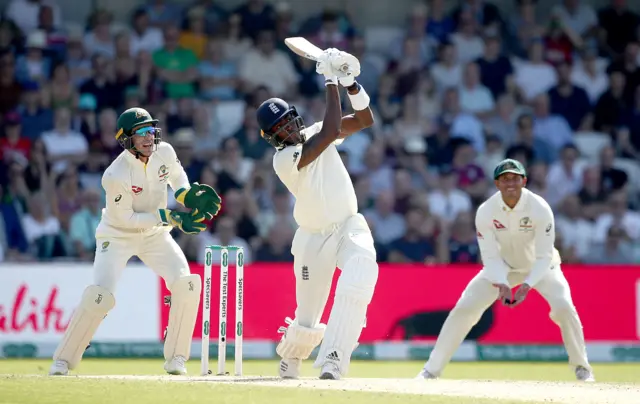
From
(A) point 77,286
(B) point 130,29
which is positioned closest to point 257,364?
(A) point 77,286

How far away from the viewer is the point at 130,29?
15.5 meters

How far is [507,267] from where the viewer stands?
9484mm

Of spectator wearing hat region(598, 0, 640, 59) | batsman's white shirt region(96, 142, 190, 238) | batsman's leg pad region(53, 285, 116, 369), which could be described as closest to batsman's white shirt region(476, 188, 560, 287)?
batsman's white shirt region(96, 142, 190, 238)

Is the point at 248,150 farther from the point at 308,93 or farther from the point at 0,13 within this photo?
the point at 0,13

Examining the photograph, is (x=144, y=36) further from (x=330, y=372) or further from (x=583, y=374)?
(x=330, y=372)

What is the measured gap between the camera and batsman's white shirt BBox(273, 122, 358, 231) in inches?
312

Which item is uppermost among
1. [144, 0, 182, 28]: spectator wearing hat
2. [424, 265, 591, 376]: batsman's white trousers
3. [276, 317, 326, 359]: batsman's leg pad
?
[144, 0, 182, 28]: spectator wearing hat

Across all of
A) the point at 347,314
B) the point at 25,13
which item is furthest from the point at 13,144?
the point at 347,314

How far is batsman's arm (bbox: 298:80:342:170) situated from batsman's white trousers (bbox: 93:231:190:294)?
145 centimetres

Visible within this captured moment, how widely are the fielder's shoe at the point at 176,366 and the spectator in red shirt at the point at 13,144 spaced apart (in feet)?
18.2

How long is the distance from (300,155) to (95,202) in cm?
539

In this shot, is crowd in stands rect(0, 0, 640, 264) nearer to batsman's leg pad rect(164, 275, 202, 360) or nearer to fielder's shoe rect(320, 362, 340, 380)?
batsman's leg pad rect(164, 275, 202, 360)

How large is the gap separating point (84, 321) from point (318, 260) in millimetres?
1752

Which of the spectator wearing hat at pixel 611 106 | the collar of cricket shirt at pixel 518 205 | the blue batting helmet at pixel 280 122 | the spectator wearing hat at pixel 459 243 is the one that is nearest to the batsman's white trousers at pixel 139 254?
the blue batting helmet at pixel 280 122
